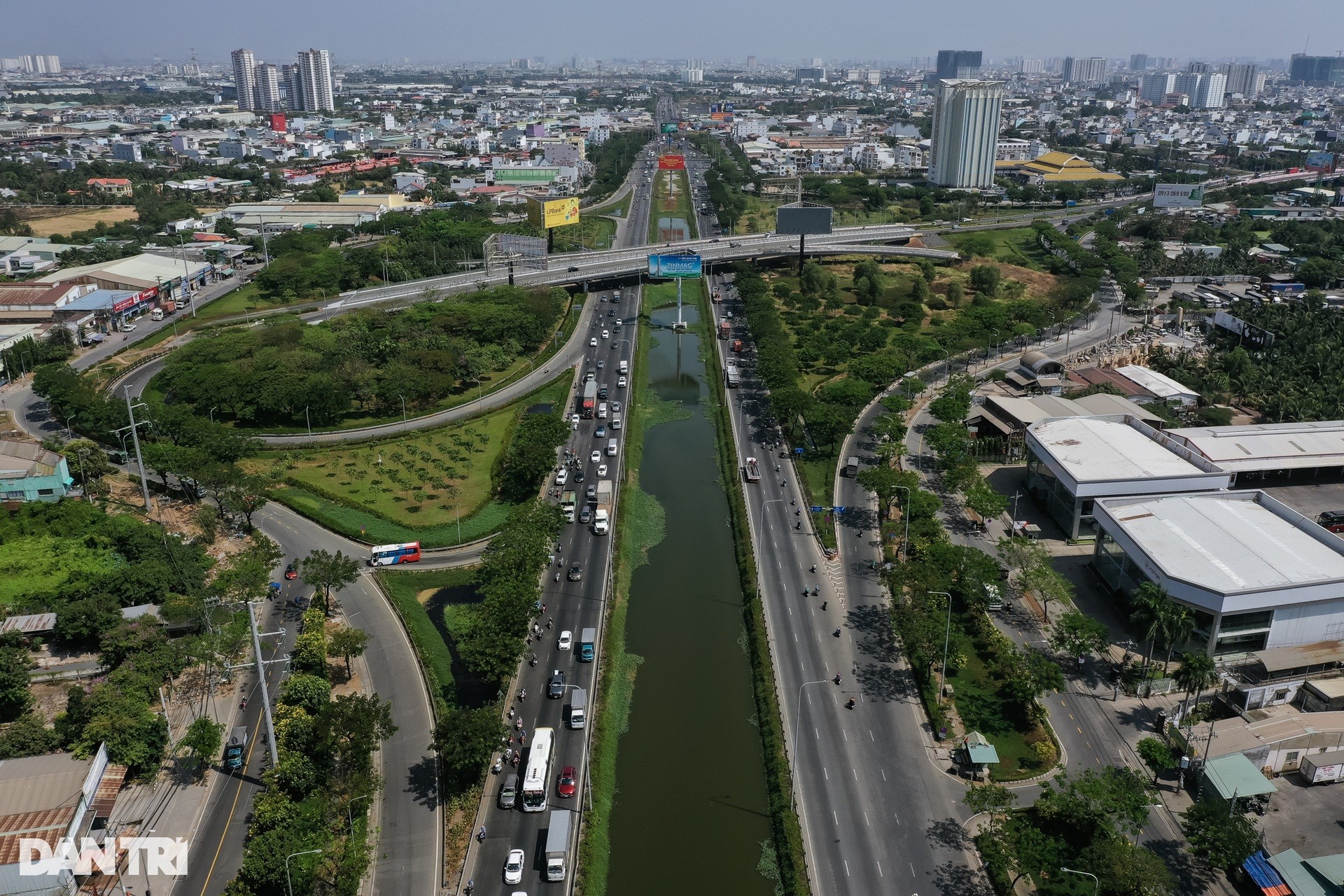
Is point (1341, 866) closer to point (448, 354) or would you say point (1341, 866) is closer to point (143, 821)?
point (143, 821)

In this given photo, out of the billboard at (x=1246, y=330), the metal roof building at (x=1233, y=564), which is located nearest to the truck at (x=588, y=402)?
the metal roof building at (x=1233, y=564)

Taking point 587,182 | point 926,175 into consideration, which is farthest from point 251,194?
point 926,175

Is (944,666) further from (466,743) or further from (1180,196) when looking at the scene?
(1180,196)

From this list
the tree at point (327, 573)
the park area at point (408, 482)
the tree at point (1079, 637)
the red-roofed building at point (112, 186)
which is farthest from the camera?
the red-roofed building at point (112, 186)

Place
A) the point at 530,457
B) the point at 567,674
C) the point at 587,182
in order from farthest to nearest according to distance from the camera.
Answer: the point at 587,182, the point at 530,457, the point at 567,674

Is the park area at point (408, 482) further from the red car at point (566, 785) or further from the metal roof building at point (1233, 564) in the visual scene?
the metal roof building at point (1233, 564)

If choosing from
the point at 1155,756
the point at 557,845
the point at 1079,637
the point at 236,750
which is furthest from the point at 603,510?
the point at 1155,756

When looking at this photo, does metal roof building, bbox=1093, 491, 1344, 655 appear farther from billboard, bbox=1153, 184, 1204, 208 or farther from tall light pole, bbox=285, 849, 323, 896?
billboard, bbox=1153, 184, 1204, 208

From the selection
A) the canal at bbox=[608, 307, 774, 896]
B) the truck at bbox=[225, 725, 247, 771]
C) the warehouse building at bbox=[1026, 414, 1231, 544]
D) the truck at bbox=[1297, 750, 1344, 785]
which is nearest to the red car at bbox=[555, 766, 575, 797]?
the canal at bbox=[608, 307, 774, 896]
